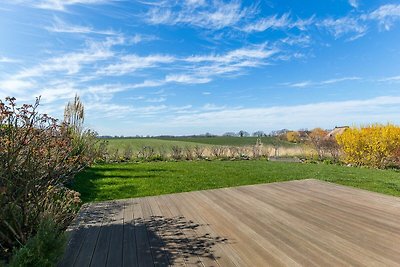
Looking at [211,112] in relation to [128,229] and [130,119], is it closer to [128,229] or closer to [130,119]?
[130,119]

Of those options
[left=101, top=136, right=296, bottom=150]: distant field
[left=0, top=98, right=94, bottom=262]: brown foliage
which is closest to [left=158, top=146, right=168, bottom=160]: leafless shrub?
[left=101, top=136, right=296, bottom=150]: distant field

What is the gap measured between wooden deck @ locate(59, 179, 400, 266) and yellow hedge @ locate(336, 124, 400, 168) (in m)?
8.83

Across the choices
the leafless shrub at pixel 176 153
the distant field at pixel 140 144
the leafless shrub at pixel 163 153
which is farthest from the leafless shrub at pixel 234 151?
the leafless shrub at pixel 163 153

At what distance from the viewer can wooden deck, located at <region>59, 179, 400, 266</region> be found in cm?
256

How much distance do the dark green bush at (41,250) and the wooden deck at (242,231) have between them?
0.41 metres

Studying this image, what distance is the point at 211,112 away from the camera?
89.0 ft

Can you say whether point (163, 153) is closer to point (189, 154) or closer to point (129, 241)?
point (189, 154)

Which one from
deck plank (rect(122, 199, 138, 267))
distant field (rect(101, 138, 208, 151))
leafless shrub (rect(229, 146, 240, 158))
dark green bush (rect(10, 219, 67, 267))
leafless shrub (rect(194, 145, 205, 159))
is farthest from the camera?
distant field (rect(101, 138, 208, 151))

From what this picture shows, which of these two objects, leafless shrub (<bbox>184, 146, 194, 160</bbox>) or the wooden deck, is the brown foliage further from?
leafless shrub (<bbox>184, 146, 194, 160</bbox>)

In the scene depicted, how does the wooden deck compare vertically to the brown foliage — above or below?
below

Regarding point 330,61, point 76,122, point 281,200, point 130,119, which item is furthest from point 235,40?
point 130,119

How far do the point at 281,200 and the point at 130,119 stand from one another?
771 inches

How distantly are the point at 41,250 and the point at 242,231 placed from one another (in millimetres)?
2354

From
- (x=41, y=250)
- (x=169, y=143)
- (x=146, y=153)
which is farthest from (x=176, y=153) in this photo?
(x=169, y=143)
